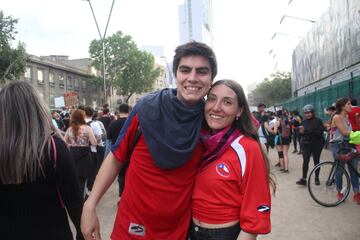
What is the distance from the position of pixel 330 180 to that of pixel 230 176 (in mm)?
5340

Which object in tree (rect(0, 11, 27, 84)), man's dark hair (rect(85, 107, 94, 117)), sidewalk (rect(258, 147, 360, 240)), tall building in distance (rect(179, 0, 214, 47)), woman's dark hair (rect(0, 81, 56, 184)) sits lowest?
sidewalk (rect(258, 147, 360, 240))

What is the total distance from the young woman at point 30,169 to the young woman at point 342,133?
18.7 ft

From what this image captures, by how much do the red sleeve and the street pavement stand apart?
11.0 ft

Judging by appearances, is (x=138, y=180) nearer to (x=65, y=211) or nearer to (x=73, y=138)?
(x=65, y=211)

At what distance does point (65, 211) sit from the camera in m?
2.45

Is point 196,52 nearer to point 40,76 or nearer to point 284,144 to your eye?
point 284,144

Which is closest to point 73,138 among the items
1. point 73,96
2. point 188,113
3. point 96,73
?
point 188,113

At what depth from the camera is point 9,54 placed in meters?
22.0

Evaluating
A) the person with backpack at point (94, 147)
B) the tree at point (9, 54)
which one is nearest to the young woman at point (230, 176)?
the person with backpack at point (94, 147)

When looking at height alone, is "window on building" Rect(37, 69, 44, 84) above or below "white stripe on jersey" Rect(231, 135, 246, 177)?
above

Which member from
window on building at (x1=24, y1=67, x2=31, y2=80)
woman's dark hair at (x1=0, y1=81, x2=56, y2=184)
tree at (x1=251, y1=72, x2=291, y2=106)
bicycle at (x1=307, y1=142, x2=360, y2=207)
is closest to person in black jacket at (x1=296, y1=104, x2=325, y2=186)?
bicycle at (x1=307, y1=142, x2=360, y2=207)

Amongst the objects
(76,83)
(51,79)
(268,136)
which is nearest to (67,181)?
(268,136)

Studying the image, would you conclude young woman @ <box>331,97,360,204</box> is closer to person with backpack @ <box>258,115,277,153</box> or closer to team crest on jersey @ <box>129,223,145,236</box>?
person with backpack @ <box>258,115,277,153</box>

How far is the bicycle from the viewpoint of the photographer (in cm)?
675
